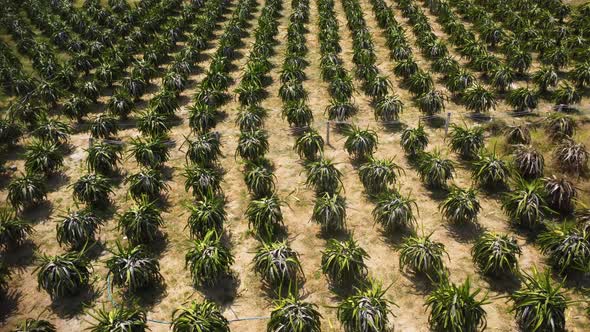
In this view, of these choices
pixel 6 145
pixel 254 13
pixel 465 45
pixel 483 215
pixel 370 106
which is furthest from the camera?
pixel 254 13

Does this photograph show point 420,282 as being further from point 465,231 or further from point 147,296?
point 147,296

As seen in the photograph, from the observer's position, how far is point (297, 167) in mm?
18625

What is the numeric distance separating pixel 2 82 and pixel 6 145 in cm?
718

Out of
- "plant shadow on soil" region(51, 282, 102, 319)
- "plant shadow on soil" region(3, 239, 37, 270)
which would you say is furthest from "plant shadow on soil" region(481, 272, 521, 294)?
"plant shadow on soil" region(3, 239, 37, 270)

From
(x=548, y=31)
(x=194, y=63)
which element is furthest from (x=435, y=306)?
(x=548, y=31)

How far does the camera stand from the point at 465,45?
26828 millimetres

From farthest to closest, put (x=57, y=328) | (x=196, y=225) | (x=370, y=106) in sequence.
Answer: (x=370, y=106) → (x=196, y=225) → (x=57, y=328)

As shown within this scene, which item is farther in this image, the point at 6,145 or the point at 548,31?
the point at 548,31

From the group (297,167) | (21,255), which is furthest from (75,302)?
(297,167)

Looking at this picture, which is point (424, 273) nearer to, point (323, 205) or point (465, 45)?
point (323, 205)

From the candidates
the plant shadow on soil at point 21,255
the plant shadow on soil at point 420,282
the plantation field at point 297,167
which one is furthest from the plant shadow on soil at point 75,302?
the plant shadow on soil at point 420,282

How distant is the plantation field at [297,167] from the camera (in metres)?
12.9

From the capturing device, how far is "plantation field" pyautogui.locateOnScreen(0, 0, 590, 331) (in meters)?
12.9

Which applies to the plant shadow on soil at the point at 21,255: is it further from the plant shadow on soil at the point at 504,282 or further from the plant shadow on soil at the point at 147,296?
the plant shadow on soil at the point at 504,282
